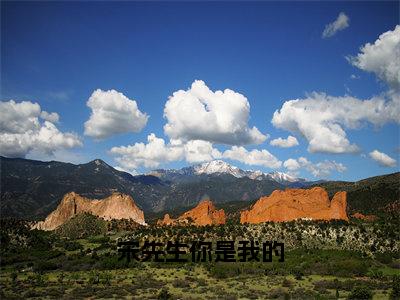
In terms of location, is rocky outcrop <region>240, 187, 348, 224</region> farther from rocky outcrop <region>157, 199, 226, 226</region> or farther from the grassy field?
rocky outcrop <region>157, 199, 226, 226</region>

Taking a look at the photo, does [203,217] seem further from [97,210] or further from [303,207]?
[97,210]

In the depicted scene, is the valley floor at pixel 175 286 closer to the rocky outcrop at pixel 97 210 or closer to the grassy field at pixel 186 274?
the grassy field at pixel 186 274

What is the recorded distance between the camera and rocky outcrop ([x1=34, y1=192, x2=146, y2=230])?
18238 cm

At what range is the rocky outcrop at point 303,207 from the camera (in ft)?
453

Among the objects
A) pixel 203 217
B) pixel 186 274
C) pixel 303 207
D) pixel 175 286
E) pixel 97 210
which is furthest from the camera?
pixel 97 210

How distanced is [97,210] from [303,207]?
86.7 meters

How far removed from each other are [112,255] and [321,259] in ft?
162

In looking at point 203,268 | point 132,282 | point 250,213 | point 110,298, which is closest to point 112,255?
point 203,268

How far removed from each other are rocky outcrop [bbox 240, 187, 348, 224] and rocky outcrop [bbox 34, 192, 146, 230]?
54.5 metres

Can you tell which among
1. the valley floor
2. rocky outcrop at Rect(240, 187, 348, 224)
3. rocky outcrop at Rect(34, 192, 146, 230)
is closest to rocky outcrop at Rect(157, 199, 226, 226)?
rocky outcrop at Rect(240, 187, 348, 224)

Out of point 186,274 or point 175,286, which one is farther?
point 186,274

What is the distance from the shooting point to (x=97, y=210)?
186 meters

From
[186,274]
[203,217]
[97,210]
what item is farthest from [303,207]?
[97,210]

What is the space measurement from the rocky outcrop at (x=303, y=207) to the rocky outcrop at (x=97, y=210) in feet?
179
